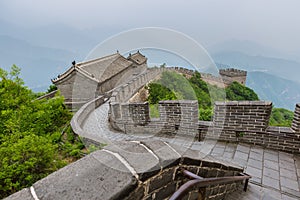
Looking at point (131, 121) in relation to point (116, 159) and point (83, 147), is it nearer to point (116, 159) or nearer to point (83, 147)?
point (83, 147)

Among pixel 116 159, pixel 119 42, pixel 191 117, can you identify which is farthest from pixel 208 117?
pixel 116 159

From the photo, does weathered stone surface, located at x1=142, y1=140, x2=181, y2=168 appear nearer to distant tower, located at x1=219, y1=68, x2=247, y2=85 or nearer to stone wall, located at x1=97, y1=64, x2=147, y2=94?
stone wall, located at x1=97, y1=64, x2=147, y2=94

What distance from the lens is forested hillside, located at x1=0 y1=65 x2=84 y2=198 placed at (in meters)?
2.96

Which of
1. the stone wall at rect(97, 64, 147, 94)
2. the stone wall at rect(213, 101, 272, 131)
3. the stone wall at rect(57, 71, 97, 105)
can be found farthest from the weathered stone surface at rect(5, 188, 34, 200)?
the stone wall at rect(97, 64, 147, 94)

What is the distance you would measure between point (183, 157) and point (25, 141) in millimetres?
3015

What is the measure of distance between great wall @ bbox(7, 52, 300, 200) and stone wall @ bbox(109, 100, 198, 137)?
0.08 feet

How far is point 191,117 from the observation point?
4.67 meters

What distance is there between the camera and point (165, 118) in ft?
16.9

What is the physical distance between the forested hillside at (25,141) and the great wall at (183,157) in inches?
39.1

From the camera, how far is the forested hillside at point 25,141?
296 centimetres

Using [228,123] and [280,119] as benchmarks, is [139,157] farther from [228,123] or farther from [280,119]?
[280,119]

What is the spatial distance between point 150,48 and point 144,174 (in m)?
2.58

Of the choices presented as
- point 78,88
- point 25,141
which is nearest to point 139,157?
point 25,141

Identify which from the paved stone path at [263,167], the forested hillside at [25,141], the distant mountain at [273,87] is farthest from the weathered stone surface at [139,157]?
the distant mountain at [273,87]
